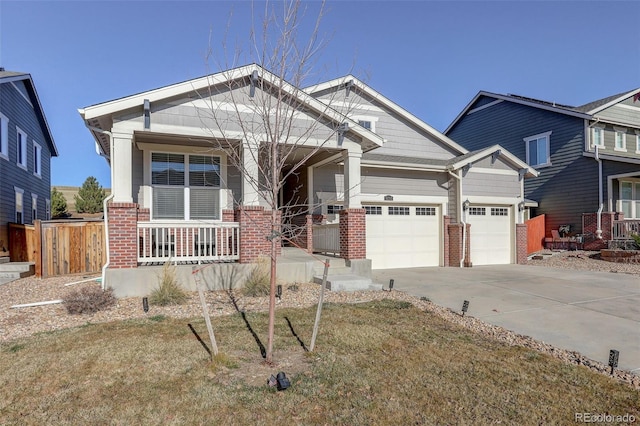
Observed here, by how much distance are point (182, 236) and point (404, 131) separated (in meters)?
9.61

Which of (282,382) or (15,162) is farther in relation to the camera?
(15,162)

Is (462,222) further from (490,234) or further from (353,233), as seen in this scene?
(353,233)

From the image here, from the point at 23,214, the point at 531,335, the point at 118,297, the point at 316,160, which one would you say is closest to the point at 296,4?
the point at 531,335

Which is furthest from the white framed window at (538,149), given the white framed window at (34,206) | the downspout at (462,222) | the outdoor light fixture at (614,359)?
the white framed window at (34,206)

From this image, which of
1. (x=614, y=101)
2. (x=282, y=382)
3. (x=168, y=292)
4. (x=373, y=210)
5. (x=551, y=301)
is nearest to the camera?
(x=282, y=382)

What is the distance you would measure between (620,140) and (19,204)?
2823 centimetres

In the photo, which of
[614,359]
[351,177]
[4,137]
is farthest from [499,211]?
[4,137]

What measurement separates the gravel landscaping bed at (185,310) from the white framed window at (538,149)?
1514 centimetres

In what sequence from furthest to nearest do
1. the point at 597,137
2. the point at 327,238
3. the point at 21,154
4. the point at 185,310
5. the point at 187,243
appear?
1. the point at 597,137
2. the point at 21,154
3. the point at 327,238
4. the point at 187,243
5. the point at 185,310

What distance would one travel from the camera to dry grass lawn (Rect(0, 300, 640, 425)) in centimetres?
312

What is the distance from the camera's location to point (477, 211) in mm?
13945

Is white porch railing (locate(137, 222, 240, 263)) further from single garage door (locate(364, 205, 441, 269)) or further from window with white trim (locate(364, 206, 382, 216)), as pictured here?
single garage door (locate(364, 205, 441, 269))

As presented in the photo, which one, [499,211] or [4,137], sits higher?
[4,137]

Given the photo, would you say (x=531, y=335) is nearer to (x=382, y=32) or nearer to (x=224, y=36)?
(x=224, y=36)
